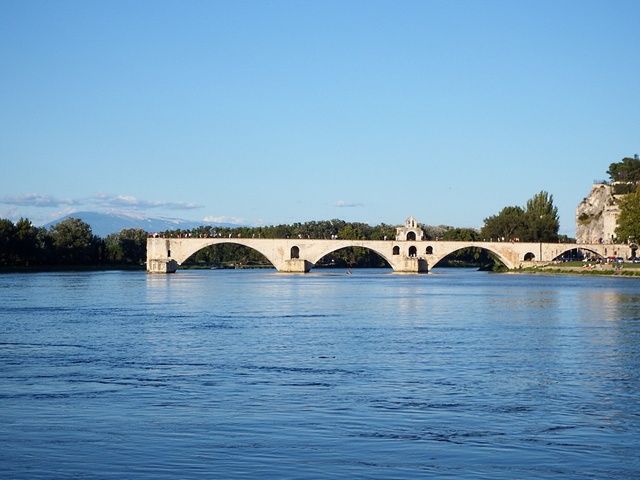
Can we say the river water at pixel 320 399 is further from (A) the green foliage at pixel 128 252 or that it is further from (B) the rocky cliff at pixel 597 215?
(A) the green foliage at pixel 128 252

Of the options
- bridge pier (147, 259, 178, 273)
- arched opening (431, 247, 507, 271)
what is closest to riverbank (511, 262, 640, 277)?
arched opening (431, 247, 507, 271)

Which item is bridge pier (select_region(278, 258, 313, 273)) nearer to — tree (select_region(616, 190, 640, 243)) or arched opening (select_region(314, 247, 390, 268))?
arched opening (select_region(314, 247, 390, 268))

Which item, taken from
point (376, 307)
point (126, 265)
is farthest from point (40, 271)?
point (376, 307)

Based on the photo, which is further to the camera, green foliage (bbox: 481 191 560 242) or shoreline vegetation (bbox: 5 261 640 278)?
green foliage (bbox: 481 191 560 242)

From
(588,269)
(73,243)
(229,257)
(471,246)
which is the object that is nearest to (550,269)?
(588,269)

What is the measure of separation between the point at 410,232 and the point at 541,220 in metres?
14.8

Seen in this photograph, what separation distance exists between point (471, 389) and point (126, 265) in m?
99.3

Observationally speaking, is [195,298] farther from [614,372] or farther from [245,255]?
[245,255]

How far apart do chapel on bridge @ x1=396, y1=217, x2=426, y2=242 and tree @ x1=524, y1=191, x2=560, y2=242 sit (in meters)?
12.0

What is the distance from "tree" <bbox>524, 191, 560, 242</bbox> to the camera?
10769 cm

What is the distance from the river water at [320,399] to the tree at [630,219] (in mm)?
52281

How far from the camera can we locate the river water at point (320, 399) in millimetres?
11773

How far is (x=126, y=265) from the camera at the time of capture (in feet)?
372

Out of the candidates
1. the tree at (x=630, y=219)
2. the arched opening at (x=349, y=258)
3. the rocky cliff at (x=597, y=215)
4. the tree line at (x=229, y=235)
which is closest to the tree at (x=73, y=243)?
the tree line at (x=229, y=235)
